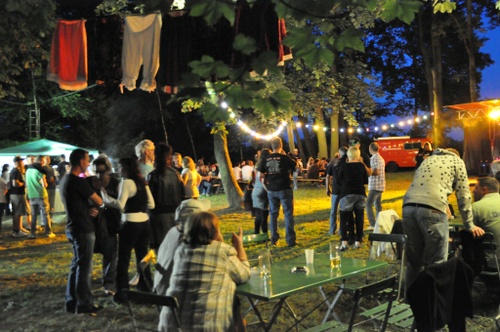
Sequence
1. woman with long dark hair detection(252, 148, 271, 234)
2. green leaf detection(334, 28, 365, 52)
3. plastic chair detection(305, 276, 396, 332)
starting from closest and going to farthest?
green leaf detection(334, 28, 365, 52), plastic chair detection(305, 276, 396, 332), woman with long dark hair detection(252, 148, 271, 234)

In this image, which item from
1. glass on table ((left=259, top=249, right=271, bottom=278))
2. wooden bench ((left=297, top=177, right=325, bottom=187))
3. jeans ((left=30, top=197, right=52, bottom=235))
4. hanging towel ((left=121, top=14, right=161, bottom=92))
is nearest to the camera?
glass on table ((left=259, top=249, right=271, bottom=278))

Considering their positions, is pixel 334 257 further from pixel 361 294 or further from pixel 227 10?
pixel 227 10

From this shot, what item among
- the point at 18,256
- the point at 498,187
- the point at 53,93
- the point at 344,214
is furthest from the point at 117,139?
the point at 498,187

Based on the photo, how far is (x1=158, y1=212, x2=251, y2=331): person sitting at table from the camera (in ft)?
10.4

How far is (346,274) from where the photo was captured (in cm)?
395

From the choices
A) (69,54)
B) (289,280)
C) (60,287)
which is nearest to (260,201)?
(60,287)

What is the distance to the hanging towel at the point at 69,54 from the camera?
21.7 ft

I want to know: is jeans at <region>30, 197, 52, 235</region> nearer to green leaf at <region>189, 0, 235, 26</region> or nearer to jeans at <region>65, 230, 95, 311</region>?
jeans at <region>65, 230, 95, 311</region>

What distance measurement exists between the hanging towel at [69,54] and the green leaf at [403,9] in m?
4.89

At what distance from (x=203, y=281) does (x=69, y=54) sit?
4618mm

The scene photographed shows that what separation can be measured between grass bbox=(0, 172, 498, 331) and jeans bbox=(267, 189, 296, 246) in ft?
0.60

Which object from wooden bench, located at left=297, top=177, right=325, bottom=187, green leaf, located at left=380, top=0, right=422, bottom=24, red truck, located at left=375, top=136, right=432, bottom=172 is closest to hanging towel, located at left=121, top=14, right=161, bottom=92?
green leaf, located at left=380, top=0, right=422, bottom=24

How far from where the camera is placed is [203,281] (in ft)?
10.5

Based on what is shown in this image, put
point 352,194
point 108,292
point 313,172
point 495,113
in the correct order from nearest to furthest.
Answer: point 108,292 < point 352,194 < point 495,113 < point 313,172
